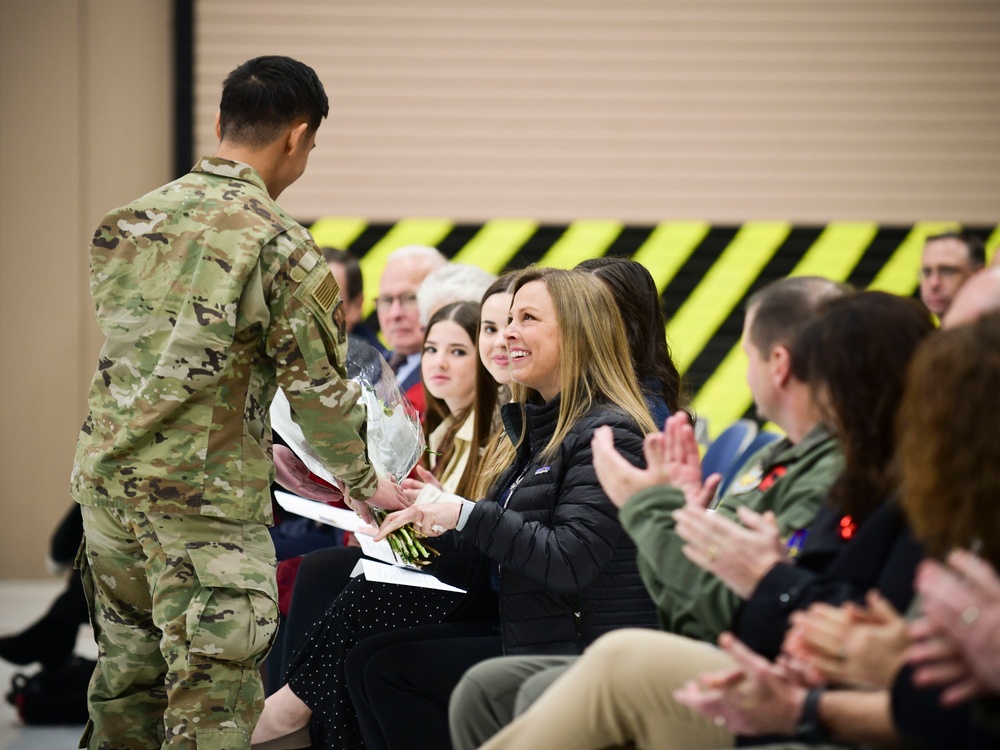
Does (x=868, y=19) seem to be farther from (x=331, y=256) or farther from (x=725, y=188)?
(x=331, y=256)

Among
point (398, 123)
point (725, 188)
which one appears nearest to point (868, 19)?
point (725, 188)

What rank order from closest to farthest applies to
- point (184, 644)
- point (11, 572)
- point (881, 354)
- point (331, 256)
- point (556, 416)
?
point (881, 354) → point (184, 644) → point (556, 416) → point (331, 256) → point (11, 572)

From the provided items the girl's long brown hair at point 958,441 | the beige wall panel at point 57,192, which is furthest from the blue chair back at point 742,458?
the beige wall panel at point 57,192

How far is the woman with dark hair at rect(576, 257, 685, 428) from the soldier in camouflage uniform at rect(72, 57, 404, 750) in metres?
0.79

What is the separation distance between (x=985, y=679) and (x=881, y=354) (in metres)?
0.58

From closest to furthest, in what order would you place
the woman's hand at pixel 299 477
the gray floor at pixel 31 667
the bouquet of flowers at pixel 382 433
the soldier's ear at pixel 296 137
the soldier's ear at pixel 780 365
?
the soldier's ear at pixel 780 365
the soldier's ear at pixel 296 137
the bouquet of flowers at pixel 382 433
the woman's hand at pixel 299 477
the gray floor at pixel 31 667

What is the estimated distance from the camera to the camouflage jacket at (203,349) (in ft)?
7.94

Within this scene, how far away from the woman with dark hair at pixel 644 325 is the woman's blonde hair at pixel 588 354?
0.58 ft

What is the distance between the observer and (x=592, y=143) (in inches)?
270

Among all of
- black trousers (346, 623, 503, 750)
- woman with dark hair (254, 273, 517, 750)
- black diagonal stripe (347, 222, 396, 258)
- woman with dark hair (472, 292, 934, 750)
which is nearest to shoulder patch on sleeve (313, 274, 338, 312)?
Answer: woman with dark hair (254, 273, 517, 750)

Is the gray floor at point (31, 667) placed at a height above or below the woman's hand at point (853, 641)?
below

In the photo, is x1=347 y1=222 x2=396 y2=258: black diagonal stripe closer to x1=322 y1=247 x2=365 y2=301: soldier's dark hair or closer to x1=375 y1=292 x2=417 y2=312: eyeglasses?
x1=322 y1=247 x2=365 y2=301: soldier's dark hair

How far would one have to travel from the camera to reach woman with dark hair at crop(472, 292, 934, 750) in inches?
68.6

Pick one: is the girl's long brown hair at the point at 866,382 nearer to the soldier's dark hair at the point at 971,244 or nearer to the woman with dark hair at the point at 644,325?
the woman with dark hair at the point at 644,325
